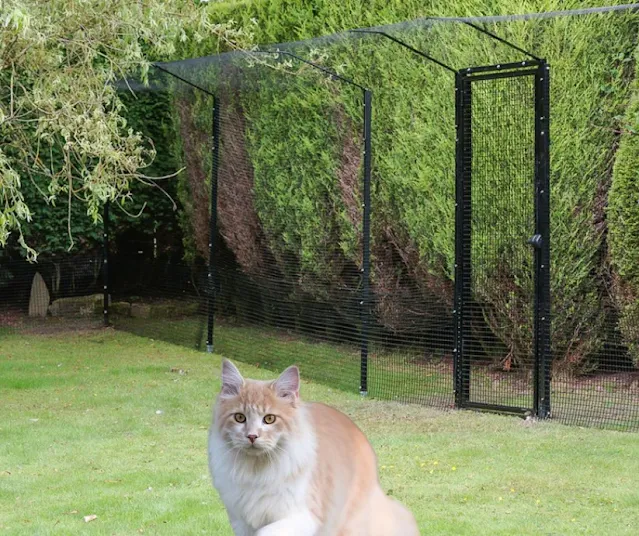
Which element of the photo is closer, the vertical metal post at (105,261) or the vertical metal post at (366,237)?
the vertical metal post at (366,237)

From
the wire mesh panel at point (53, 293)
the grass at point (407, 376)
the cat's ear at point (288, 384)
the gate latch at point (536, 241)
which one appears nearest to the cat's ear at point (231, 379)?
the cat's ear at point (288, 384)

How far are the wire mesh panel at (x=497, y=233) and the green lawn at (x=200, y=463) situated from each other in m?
0.83

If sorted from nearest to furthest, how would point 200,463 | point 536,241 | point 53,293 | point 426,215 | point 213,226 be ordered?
point 200,463 → point 536,241 → point 426,215 → point 213,226 → point 53,293

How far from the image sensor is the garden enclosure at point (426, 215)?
25.3 ft

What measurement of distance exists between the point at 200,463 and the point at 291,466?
3321 mm

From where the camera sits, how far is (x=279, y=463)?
9.36ft

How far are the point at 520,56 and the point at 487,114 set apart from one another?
A: 605 millimetres

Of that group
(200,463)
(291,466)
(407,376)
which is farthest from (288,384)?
(407,376)

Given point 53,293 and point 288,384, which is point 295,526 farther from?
point 53,293

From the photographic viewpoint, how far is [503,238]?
328 inches

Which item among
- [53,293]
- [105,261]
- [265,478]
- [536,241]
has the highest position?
[536,241]

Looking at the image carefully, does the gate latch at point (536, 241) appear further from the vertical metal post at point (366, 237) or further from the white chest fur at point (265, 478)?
the white chest fur at point (265, 478)

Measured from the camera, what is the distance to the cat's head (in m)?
2.78

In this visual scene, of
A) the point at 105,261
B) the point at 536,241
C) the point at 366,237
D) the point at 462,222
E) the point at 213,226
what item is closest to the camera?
the point at 536,241
